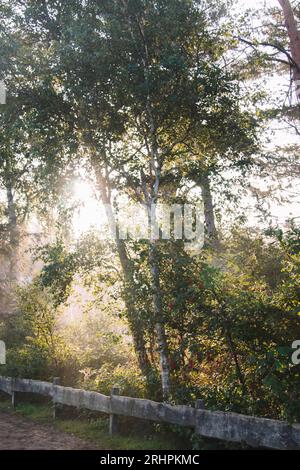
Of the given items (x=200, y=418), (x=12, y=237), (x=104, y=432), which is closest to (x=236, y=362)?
(x=200, y=418)

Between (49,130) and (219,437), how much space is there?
9003mm

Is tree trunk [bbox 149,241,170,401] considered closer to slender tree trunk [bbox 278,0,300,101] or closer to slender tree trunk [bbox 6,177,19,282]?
slender tree trunk [bbox 278,0,300,101]

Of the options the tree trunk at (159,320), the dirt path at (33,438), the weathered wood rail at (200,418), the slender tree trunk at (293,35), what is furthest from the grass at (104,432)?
the slender tree trunk at (293,35)

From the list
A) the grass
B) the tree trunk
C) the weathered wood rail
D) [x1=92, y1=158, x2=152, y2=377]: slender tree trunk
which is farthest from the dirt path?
[x1=92, y1=158, x2=152, y2=377]: slender tree trunk

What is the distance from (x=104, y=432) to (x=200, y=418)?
10.1ft

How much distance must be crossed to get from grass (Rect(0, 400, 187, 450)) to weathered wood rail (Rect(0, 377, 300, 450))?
0.41 m

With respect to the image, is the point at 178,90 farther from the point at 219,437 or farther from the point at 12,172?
the point at 219,437

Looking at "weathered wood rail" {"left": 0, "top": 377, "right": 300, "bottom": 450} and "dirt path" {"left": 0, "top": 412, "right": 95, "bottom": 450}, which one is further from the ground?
"weathered wood rail" {"left": 0, "top": 377, "right": 300, "bottom": 450}

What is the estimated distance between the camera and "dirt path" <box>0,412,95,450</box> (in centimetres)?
945

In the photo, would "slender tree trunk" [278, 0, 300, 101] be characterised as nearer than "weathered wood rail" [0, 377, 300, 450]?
No

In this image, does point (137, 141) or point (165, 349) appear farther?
point (137, 141)

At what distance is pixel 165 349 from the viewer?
10086 millimetres

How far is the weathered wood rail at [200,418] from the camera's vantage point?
23.3ft
